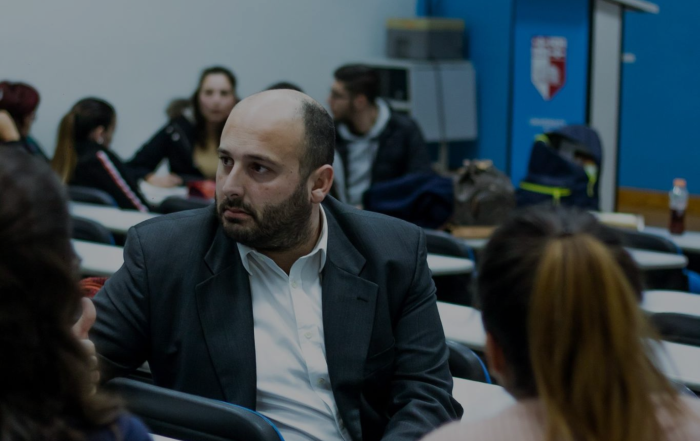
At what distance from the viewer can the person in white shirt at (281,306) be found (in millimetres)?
1909

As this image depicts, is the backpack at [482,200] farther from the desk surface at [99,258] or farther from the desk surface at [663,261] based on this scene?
the desk surface at [99,258]

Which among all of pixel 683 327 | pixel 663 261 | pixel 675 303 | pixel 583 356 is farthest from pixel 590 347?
pixel 663 261

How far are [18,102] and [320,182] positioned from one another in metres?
3.72

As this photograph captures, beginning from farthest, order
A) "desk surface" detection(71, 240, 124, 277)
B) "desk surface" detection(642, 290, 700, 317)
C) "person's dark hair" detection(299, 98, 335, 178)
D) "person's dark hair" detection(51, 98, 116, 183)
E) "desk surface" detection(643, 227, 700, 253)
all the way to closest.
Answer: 1. "person's dark hair" detection(51, 98, 116, 183)
2. "desk surface" detection(643, 227, 700, 253)
3. "desk surface" detection(71, 240, 124, 277)
4. "desk surface" detection(642, 290, 700, 317)
5. "person's dark hair" detection(299, 98, 335, 178)

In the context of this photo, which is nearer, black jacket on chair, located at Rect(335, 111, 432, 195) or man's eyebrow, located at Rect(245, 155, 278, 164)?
man's eyebrow, located at Rect(245, 155, 278, 164)

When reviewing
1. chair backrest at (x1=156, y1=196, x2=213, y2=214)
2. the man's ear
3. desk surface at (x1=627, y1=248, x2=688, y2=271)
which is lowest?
desk surface at (x1=627, y1=248, x2=688, y2=271)

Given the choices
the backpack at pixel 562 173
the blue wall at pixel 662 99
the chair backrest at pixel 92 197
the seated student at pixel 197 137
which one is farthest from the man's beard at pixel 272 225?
the blue wall at pixel 662 99

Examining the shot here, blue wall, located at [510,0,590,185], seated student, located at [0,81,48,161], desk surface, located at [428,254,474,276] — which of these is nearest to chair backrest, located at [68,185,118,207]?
seated student, located at [0,81,48,161]

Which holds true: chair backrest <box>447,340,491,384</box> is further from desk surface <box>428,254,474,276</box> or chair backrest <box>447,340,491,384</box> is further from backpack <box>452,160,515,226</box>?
backpack <box>452,160,515,226</box>

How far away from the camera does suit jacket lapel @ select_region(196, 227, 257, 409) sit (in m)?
1.89

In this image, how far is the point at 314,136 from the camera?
204cm

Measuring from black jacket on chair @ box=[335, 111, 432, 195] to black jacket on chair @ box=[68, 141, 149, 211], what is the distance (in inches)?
51.9

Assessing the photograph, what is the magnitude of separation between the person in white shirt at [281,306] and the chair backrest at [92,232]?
164cm

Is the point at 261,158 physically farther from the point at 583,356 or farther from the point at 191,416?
the point at 583,356
